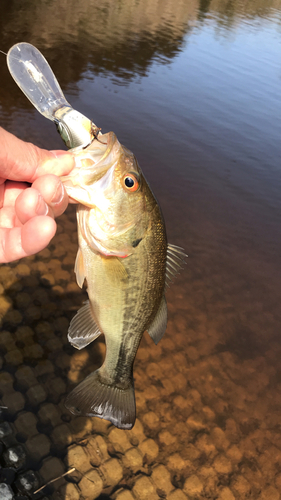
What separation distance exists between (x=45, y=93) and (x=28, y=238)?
0.97 m

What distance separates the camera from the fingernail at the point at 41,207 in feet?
6.64

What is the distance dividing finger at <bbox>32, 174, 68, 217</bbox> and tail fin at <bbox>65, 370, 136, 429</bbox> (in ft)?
4.68

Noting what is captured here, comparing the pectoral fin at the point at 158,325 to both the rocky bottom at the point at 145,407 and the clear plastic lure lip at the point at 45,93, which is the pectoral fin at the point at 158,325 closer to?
the clear plastic lure lip at the point at 45,93

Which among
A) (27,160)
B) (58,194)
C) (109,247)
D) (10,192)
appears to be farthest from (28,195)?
(10,192)

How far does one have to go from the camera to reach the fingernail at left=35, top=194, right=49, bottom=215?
6.64ft

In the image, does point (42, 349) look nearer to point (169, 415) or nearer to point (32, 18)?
point (169, 415)

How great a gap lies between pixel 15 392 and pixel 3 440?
0.51 m

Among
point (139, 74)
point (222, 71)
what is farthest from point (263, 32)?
point (139, 74)

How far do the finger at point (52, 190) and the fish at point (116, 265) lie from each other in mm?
100

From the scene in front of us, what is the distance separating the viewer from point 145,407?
4449 millimetres

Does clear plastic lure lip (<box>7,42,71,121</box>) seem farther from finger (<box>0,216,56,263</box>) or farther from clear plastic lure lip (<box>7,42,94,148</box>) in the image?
finger (<box>0,216,56,263</box>)

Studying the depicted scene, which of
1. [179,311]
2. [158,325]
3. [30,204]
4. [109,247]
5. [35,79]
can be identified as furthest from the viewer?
[179,311]

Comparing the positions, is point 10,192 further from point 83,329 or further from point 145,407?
point 145,407

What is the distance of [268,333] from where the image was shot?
19.8ft
